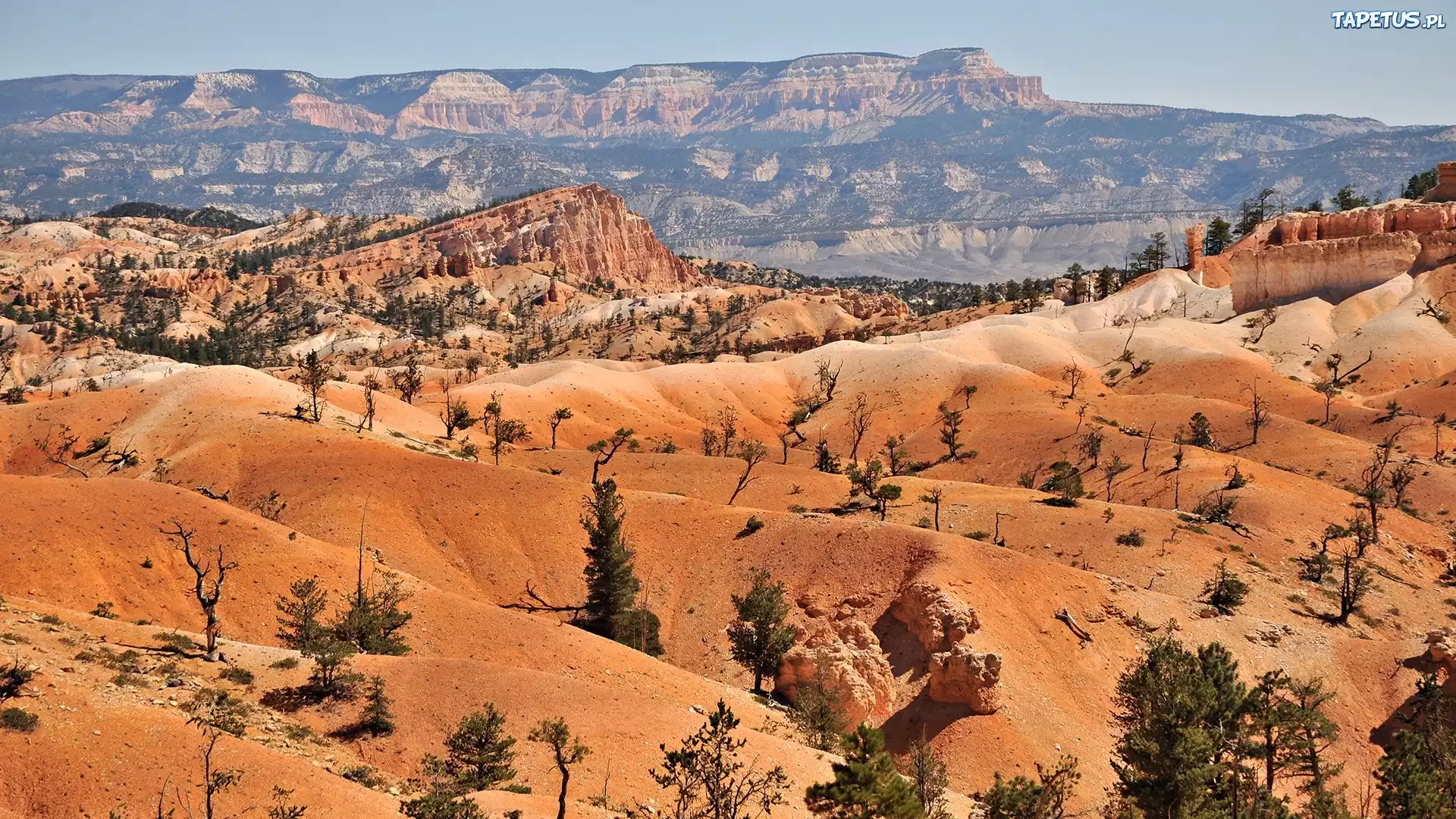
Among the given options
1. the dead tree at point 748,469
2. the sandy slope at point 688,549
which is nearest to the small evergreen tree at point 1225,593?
the sandy slope at point 688,549

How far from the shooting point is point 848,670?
46312mm

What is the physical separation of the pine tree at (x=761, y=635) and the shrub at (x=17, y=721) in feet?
94.4

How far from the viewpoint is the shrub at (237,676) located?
111 feet

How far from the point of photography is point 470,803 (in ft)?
83.8

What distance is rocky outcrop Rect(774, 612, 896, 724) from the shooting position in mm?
45969

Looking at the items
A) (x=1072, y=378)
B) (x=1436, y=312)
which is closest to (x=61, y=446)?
(x=1072, y=378)

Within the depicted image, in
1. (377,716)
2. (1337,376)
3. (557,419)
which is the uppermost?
(377,716)

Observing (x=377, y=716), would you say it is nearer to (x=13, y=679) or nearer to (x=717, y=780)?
(x=13, y=679)

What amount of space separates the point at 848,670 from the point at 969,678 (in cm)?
518

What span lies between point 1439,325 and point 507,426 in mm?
103834

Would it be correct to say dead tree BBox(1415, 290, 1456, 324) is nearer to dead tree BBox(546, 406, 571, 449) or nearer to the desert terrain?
the desert terrain

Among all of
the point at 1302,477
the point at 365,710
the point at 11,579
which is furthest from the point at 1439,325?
the point at 11,579

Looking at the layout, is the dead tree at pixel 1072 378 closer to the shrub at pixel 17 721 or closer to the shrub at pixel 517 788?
the shrub at pixel 517 788

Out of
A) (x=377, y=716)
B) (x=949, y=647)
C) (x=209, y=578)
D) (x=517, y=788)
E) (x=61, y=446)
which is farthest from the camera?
(x=61, y=446)
